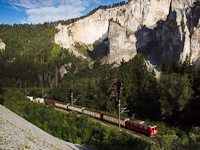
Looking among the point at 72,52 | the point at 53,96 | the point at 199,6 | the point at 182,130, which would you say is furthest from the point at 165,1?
the point at 182,130

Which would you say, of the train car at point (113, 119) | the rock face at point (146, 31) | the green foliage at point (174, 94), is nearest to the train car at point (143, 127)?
the train car at point (113, 119)

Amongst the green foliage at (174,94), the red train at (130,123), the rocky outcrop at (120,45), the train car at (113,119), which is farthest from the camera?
the rocky outcrop at (120,45)

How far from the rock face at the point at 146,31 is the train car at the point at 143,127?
233ft

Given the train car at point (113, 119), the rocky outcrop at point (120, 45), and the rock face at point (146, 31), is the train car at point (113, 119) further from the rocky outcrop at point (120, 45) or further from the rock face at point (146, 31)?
the rocky outcrop at point (120, 45)

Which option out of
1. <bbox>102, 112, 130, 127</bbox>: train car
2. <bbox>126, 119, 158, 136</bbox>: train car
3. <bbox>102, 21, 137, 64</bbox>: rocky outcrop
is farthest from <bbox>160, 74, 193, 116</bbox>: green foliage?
<bbox>102, 21, 137, 64</bbox>: rocky outcrop

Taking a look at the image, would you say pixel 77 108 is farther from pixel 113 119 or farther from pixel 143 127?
pixel 143 127

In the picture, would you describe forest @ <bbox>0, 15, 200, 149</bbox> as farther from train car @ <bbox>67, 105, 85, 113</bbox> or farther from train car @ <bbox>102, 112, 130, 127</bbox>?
train car @ <bbox>67, 105, 85, 113</bbox>

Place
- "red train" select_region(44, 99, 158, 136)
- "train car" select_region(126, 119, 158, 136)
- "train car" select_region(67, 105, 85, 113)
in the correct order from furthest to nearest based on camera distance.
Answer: "train car" select_region(67, 105, 85, 113), "red train" select_region(44, 99, 158, 136), "train car" select_region(126, 119, 158, 136)

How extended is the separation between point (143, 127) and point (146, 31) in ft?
367

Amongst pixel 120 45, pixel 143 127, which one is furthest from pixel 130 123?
pixel 120 45

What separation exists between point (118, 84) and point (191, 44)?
63.7 meters

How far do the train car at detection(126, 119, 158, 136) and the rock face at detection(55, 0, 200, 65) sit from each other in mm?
71028

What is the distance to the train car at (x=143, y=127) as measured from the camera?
1045 inches

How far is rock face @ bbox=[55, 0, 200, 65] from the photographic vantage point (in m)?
90.2
